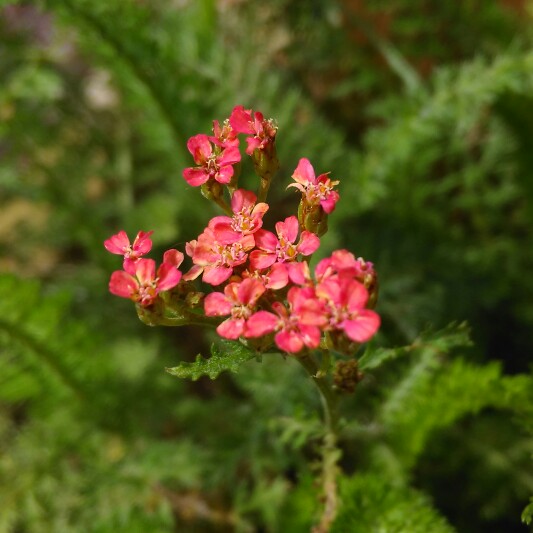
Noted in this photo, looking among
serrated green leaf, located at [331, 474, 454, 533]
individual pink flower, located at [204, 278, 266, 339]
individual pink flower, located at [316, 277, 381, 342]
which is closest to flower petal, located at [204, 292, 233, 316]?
individual pink flower, located at [204, 278, 266, 339]

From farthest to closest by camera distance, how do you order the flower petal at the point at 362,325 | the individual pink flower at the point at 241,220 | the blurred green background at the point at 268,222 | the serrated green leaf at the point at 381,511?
the blurred green background at the point at 268,222, the serrated green leaf at the point at 381,511, the individual pink flower at the point at 241,220, the flower petal at the point at 362,325

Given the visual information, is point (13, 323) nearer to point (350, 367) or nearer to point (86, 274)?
point (86, 274)

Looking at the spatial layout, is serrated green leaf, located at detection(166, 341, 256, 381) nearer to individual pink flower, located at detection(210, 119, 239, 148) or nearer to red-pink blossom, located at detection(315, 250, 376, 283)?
red-pink blossom, located at detection(315, 250, 376, 283)

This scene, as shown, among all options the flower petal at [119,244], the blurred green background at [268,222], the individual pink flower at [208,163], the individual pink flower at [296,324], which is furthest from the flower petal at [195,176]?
the blurred green background at [268,222]

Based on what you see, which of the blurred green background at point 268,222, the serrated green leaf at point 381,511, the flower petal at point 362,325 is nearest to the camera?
the flower petal at point 362,325

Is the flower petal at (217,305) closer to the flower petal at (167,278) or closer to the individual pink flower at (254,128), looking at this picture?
the flower petal at (167,278)

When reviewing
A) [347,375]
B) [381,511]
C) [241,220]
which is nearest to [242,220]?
[241,220]
